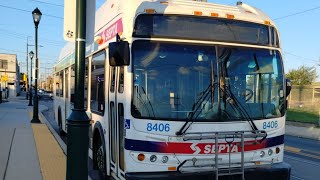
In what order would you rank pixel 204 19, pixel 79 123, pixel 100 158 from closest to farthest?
pixel 79 123 < pixel 204 19 < pixel 100 158

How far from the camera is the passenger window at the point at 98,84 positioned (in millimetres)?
7582

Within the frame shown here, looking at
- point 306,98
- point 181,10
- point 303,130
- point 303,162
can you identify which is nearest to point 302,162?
point 303,162

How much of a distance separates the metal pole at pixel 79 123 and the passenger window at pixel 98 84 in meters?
2.17

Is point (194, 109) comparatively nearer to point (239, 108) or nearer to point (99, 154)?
point (239, 108)

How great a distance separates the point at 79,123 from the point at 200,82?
76.4 inches

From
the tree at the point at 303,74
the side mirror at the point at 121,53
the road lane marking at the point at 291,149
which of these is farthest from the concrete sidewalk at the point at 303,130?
the tree at the point at 303,74

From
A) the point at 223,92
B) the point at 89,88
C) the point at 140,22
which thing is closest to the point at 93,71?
the point at 89,88

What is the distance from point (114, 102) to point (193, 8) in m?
1.93

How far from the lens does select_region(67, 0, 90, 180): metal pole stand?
5.15m

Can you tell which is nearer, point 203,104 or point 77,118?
point 77,118

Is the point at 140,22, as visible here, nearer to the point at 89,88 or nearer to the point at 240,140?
the point at 240,140

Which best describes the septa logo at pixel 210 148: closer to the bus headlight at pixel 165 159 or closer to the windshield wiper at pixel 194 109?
the windshield wiper at pixel 194 109

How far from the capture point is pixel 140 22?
599 centimetres

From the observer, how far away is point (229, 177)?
6.01m
